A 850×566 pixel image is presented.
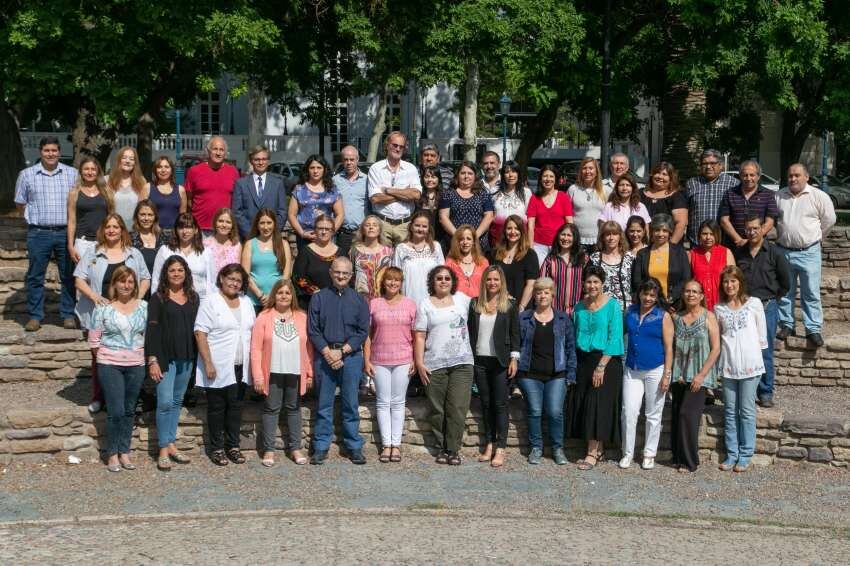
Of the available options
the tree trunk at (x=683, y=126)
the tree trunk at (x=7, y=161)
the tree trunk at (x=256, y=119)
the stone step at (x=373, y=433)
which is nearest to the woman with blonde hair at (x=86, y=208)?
the stone step at (x=373, y=433)

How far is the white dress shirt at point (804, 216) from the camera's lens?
1155cm

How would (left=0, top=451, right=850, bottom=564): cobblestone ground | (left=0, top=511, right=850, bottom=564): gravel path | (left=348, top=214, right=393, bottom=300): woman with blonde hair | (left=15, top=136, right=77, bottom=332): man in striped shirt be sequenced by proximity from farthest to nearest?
(left=15, top=136, right=77, bottom=332): man in striped shirt
(left=348, top=214, right=393, bottom=300): woman with blonde hair
(left=0, top=451, right=850, bottom=564): cobblestone ground
(left=0, top=511, right=850, bottom=564): gravel path

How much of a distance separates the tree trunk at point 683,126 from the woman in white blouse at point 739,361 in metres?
12.6

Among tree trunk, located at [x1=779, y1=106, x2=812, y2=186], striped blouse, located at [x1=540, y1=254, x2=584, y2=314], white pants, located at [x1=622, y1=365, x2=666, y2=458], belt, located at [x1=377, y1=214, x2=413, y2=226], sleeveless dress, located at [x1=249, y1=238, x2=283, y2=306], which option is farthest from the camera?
tree trunk, located at [x1=779, y1=106, x2=812, y2=186]

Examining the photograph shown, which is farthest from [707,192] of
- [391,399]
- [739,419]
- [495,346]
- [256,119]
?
[256,119]

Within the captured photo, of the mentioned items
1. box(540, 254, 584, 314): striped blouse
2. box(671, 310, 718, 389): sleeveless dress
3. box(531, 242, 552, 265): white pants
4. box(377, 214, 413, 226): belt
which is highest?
box(377, 214, 413, 226): belt

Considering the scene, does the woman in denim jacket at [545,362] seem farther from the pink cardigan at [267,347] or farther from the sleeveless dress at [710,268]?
the pink cardigan at [267,347]

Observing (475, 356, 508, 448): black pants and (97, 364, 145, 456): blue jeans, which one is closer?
(97, 364, 145, 456): blue jeans

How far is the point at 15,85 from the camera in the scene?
1459 cm

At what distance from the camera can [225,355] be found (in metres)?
9.71

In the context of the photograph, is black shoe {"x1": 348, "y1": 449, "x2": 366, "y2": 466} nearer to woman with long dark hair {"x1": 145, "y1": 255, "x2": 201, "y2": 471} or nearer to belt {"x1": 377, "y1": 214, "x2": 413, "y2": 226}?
woman with long dark hair {"x1": 145, "y1": 255, "x2": 201, "y2": 471}

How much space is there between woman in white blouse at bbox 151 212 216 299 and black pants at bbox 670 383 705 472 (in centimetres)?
421

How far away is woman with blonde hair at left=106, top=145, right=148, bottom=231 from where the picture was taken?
11297mm

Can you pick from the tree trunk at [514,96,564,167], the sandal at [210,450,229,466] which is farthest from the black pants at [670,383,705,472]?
the tree trunk at [514,96,564,167]
